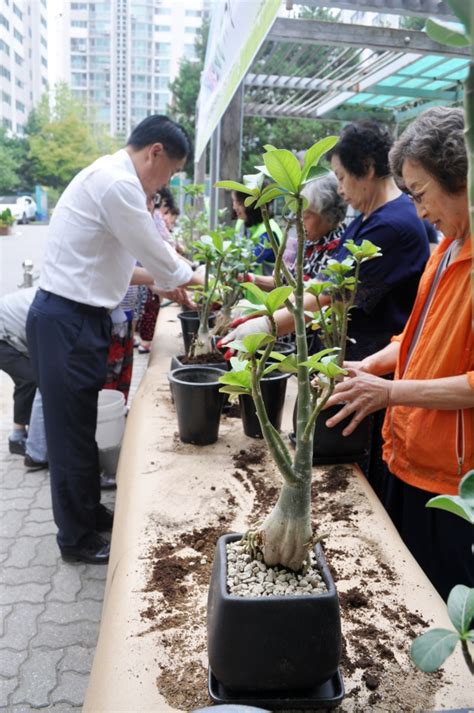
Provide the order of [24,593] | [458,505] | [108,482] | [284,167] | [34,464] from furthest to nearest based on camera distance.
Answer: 1. [34,464]
2. [108,482]
3. [24,593]
4. [284,167]
5. [458,505]

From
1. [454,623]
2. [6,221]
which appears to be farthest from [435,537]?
[6,221]

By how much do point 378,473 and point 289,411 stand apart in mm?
372

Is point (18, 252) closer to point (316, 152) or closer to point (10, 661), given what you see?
point (10, 661)

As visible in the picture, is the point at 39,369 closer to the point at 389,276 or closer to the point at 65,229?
the point at 65,229

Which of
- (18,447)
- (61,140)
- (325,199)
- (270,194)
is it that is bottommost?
(18,447)

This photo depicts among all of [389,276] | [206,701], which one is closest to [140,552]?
[206,701]

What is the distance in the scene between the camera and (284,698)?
805mm

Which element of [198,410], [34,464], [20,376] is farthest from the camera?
[34,464]

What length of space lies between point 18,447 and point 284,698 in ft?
10.3

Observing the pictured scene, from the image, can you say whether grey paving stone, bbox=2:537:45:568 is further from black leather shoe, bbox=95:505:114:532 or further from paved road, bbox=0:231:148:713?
black leather shoe, bbox=95:505:114:532

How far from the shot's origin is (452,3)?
0.33 m

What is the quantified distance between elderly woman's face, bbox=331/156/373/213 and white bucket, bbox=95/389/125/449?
1649mm

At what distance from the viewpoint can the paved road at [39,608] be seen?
186 centimetres

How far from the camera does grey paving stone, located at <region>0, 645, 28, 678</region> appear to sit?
1.92 m
